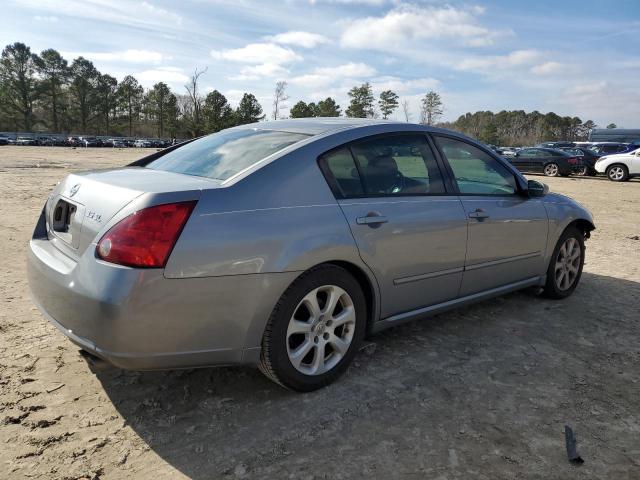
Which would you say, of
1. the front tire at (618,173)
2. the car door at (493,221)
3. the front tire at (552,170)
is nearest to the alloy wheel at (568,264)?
the car door at (493,221)


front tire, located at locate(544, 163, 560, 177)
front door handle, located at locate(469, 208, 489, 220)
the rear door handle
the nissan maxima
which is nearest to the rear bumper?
the nissan maxima

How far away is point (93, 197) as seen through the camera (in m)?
2.67

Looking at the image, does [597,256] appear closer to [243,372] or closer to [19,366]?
[243,372]

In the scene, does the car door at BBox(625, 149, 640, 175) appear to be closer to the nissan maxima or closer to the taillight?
the nissan maxima

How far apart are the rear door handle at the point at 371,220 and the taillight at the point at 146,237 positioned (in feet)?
3.42

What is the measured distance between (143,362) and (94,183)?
1.05 metres

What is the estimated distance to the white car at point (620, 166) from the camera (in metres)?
22.5

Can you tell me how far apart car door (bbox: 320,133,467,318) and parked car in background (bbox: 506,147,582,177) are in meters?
22.4

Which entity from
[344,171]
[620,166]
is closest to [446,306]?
[344,171]

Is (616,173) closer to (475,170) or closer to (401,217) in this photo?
(475,170)

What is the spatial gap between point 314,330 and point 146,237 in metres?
1.08

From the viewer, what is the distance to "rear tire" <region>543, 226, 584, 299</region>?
15.3 ft

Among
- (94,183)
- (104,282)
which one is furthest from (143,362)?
(94,183)

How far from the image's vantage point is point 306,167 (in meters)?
2.88
